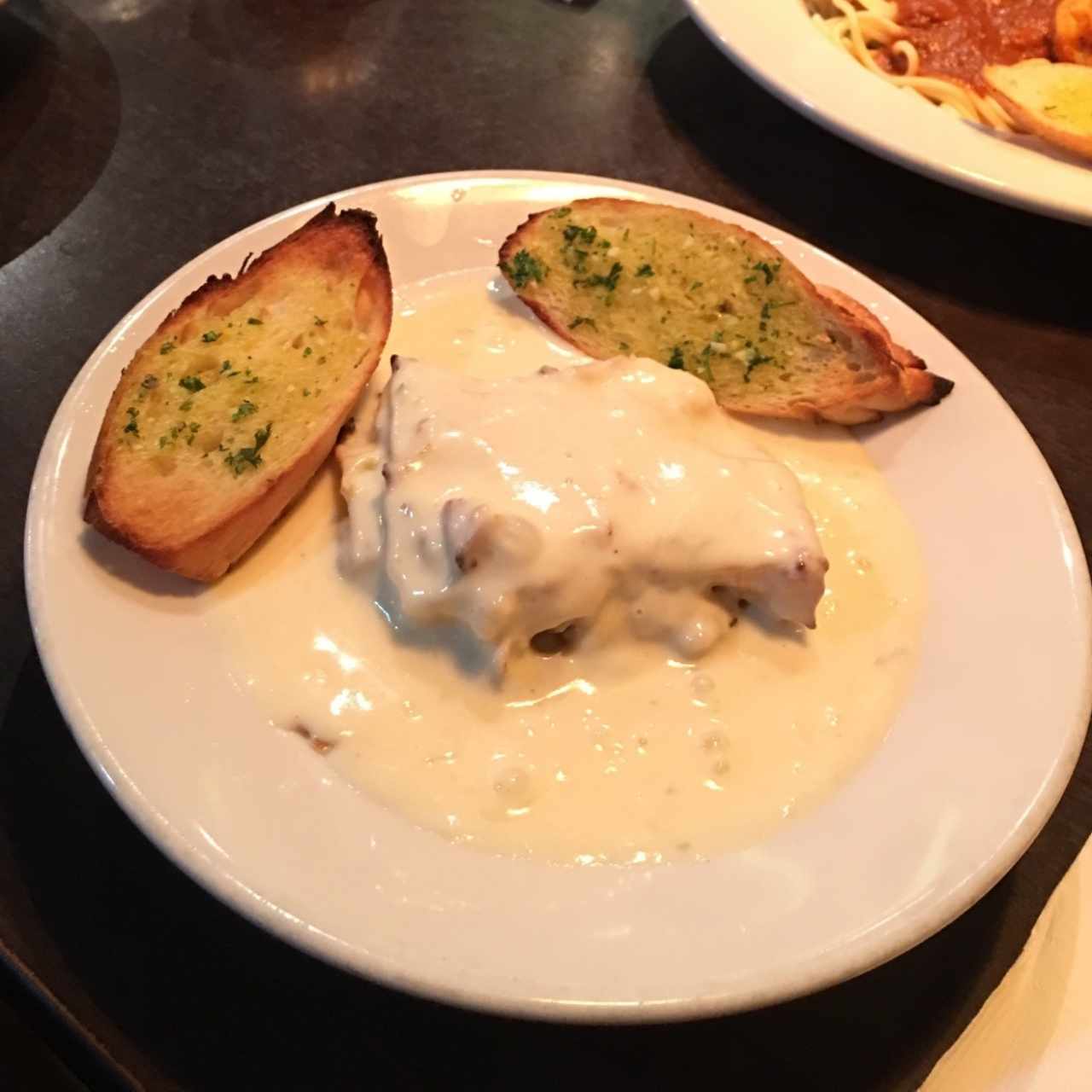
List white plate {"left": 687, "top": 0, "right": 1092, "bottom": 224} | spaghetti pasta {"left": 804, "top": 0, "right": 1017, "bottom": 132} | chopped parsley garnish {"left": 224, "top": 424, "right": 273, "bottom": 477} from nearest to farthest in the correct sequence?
chopped parsley garnish {"left": 224, "top": 424, "right": 273, "bottom": 477} → white plate {"left": 687, "top": 0, "right": 1092, "bottom": 224} → spaghetti pasta {"left": 804, "top": 0, "right": 1017, "bottom": 132}

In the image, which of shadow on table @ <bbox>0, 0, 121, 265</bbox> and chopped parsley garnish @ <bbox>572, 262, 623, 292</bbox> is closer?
chopped parsley garnish @ <bbox>572, 262, 623, 292</bbox>

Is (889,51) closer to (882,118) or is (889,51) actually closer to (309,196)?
(882,118)

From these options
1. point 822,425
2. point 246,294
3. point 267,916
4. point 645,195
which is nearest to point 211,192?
point 246,294

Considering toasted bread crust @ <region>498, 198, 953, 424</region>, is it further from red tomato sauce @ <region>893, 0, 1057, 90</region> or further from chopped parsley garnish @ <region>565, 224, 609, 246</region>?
red tomato sauce @ <region>893, 0, 1057, 90</region>

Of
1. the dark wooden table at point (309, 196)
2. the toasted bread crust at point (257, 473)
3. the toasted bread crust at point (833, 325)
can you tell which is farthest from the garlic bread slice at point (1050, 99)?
the toasted bread crust at point (257, 473)

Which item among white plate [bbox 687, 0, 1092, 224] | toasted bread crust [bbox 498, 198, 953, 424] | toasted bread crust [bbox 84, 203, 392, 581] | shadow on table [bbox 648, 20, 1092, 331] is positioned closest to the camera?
toasted bread crust [bbox 84, 203, 392, 581]

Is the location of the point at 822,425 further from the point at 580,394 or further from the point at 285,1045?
the point at 285,1045

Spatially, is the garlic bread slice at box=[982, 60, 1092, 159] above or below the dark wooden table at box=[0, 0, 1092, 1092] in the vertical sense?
above

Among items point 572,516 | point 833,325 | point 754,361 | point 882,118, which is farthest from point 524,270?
point 882,118

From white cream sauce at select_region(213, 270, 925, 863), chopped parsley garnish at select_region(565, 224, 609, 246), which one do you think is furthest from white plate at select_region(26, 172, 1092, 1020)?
chopped parsley garnish at select_region(565, 224, 609, 246)
